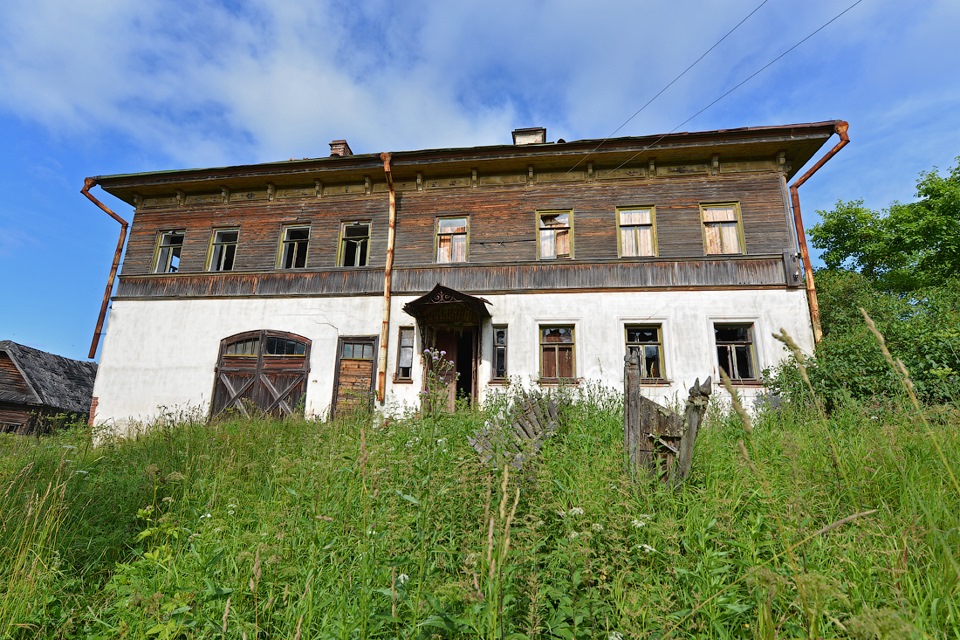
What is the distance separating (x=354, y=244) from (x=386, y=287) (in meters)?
2.20

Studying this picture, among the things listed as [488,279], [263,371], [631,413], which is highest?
[488,279]

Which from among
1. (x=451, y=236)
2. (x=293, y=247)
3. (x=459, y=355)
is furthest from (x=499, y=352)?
(x=293, y=247)

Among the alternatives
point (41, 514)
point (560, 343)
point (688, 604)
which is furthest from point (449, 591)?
point (560, 343)

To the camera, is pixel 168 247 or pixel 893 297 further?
pixel 168 247

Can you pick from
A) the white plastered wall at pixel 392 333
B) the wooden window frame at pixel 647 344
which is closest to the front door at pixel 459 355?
the white plastered wall at pixel 392 333

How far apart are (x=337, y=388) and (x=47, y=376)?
14.5 meters

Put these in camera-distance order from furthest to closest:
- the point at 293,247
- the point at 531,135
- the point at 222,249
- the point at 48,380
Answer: the point at 48,380, the point at 531,135, the point at 222,249, the point at 293,247

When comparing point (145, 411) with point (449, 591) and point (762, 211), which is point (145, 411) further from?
point (762, 211)

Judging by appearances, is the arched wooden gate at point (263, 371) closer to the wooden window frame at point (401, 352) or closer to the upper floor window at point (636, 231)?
the wooden window frame at point (401, 352)

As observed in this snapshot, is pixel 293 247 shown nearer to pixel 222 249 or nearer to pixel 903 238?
pixel 222 249

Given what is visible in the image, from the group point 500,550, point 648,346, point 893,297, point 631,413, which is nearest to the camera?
point 500,550

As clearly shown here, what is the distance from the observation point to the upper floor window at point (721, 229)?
40.4 feet

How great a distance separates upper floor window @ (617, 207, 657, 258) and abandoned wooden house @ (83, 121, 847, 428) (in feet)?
0.14

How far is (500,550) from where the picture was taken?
143 cm
